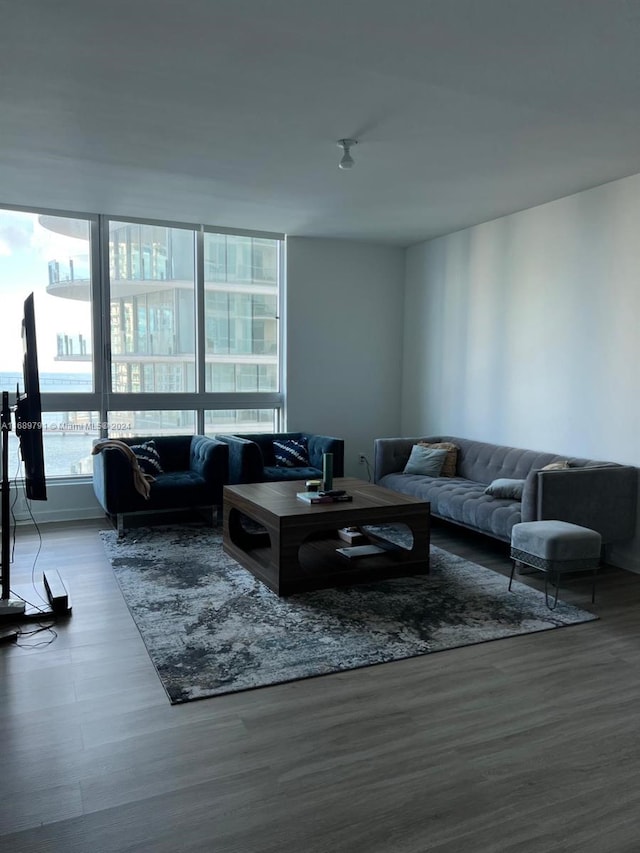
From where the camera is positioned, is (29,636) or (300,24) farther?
(29,636)

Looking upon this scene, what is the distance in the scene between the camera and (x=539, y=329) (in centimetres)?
516

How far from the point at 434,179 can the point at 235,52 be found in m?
2.16

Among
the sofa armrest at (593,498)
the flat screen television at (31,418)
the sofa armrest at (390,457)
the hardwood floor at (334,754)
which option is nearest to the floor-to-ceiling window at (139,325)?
the sofa armrest at (390,457)

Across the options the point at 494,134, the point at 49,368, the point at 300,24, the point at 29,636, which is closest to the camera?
the point at 300,24

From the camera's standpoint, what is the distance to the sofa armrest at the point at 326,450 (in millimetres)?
5812

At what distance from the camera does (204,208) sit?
17.8 feet

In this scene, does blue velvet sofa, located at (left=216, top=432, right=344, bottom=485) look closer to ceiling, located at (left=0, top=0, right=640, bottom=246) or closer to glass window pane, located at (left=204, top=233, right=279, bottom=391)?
glass window pane, located at (left=204, top=233, right=279, bottom=391)

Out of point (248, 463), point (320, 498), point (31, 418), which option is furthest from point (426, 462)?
point (31, 418)

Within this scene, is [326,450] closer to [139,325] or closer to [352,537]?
[352,537]

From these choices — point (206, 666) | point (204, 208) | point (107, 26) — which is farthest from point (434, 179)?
point (206, 666)

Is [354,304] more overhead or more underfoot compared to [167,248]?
more underfoot

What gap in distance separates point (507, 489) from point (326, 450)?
181 cm

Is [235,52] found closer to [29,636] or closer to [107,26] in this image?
[107,26]

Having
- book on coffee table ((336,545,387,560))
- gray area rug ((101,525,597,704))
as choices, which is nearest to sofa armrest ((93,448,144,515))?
gray area rug ((101,525,597,704))
